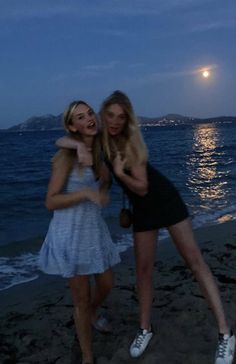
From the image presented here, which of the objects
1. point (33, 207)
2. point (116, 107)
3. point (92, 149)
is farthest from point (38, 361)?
point (33, 207)

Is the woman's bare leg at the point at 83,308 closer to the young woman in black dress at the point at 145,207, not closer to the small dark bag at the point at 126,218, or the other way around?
the young woman in black dress at the point at 145,207

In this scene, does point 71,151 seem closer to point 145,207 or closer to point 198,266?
point 145,207

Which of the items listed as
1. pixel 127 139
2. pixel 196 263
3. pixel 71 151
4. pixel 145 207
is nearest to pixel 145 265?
pixel 196 263

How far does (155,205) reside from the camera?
376 cm

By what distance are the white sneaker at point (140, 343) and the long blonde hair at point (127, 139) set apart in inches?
60.9

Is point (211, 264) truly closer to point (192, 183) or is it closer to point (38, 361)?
point (38, 361)

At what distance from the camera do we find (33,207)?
1396 cm

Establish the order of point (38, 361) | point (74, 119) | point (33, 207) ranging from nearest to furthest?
point (74, 119) < point (38, 361) < point (33, 207)

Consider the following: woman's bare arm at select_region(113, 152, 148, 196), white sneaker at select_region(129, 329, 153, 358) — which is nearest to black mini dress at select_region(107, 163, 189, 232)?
woman's bare arm at select_region(113, 152, 148, 196)

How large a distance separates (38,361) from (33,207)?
9987mm

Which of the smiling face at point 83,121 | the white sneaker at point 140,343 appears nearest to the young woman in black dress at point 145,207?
the white sneaker at point 140,343

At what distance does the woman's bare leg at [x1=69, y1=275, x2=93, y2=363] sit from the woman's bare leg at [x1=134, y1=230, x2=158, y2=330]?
53cm

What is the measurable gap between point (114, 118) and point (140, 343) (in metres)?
1.94

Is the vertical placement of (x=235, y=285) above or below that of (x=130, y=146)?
below
